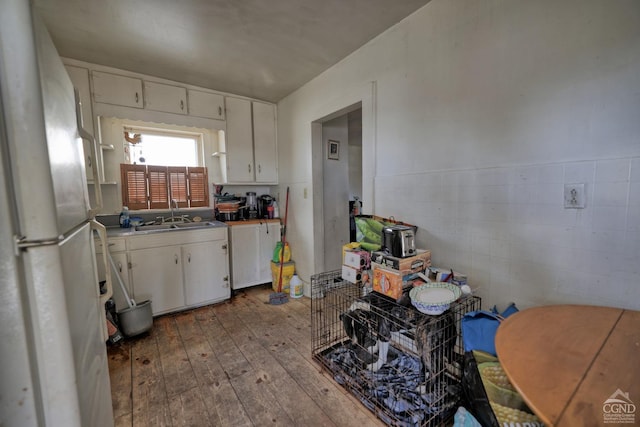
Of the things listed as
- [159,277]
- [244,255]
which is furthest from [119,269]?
[244,255]

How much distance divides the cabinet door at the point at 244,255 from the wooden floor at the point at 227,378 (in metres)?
0.63

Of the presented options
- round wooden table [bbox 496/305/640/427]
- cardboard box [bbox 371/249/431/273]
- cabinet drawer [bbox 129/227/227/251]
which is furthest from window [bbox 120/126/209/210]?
round wooden table [bbox 496/305/640/427]

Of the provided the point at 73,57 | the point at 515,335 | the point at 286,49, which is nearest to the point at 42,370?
the point at 515,335

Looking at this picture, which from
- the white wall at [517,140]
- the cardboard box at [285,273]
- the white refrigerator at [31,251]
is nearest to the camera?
the white refrigerator at [31,251]

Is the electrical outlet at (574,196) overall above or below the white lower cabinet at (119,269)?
above

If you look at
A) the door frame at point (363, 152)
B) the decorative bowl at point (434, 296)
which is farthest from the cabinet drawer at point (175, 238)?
the decorative bowl at point (434, 296)

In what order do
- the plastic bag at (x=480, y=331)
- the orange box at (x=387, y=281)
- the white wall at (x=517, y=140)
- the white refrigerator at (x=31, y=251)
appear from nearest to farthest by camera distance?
1. the white refrigerator at (x=31, y=251)
2. the white wall at (x=517, y=140)
3. the plastic bag at (x=480, y=331)
4. the orange box at (x=387, y=281)

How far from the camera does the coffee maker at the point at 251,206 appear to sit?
11.1 ft

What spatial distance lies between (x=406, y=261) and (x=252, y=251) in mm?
2187

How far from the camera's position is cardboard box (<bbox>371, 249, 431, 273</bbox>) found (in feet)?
4.89

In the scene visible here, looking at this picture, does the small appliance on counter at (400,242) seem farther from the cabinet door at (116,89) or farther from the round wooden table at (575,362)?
the cabinet door at (116,89)

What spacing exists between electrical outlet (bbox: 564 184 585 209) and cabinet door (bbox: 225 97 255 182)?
119 inches

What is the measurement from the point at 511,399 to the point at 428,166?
131cm

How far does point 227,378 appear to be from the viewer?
1.73 m
